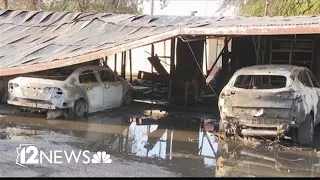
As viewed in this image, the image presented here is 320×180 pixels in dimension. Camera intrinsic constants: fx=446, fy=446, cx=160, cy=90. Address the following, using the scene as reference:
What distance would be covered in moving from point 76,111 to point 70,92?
70 cm

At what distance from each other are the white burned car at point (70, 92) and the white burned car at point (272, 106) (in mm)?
4433

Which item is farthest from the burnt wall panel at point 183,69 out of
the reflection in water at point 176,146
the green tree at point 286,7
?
the green tree at point 286,7

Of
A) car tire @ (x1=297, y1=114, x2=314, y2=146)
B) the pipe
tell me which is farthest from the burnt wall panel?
car tire @ (x1=297, y1=114, x2=314, y2=146)

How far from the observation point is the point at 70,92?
1243 cm

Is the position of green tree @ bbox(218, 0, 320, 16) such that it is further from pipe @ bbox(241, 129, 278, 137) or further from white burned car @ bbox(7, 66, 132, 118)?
pipe @ bbox(241, 129, 278, 137)

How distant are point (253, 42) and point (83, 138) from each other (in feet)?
25.8

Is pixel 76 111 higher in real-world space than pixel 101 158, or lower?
higher

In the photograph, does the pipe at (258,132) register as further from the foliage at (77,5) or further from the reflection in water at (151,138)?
the foliage at (77,5)

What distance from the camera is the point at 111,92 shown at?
1412cm

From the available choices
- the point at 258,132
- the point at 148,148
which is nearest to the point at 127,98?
the point at 148,148

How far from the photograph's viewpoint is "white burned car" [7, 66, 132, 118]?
40.0 ft

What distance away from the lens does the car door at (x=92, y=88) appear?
1298cm

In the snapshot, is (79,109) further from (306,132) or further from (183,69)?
(306,132)

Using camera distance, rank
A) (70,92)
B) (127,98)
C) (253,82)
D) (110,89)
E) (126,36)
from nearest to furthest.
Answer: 1. (253,82)
2. (70,92)
3. (126,36)
4. (110,89)
5. (127,98)
